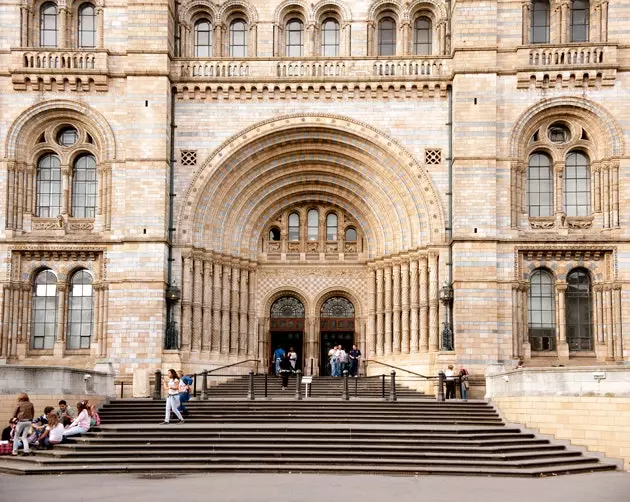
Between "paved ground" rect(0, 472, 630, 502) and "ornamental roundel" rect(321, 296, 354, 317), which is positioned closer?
"paved ground" rect(0, 472, 630, 502)

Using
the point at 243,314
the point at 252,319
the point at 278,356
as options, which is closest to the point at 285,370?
the point at 278,356

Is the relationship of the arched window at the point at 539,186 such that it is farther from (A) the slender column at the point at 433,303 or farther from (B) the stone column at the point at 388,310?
(B) the stone column at the point at 388,310

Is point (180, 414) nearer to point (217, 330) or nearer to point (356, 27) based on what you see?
point (217, 330)

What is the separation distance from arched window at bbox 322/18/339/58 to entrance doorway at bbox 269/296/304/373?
387 inches

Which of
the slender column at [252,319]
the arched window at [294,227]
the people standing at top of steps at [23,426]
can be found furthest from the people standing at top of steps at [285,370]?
the people standing at top of steps at [23,426]

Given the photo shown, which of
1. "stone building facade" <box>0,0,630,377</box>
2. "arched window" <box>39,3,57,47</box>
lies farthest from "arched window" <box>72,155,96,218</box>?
"arched window" <box>39,3,57,47</box>

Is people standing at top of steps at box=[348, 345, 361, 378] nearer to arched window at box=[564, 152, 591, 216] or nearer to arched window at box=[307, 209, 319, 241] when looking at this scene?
arched window at box=[307, 209, 319, 241]

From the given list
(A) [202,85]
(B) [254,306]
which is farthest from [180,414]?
(A) [202,85]

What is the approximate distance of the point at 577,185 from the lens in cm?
3619

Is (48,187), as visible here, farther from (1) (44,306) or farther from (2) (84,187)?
(1) (44,306)

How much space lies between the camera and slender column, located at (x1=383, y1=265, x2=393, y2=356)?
37656 mm

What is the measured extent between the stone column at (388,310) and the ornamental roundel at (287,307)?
3797 millimetres

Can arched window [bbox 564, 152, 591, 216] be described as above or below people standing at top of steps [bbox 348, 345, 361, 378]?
above

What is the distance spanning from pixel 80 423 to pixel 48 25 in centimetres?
1794
